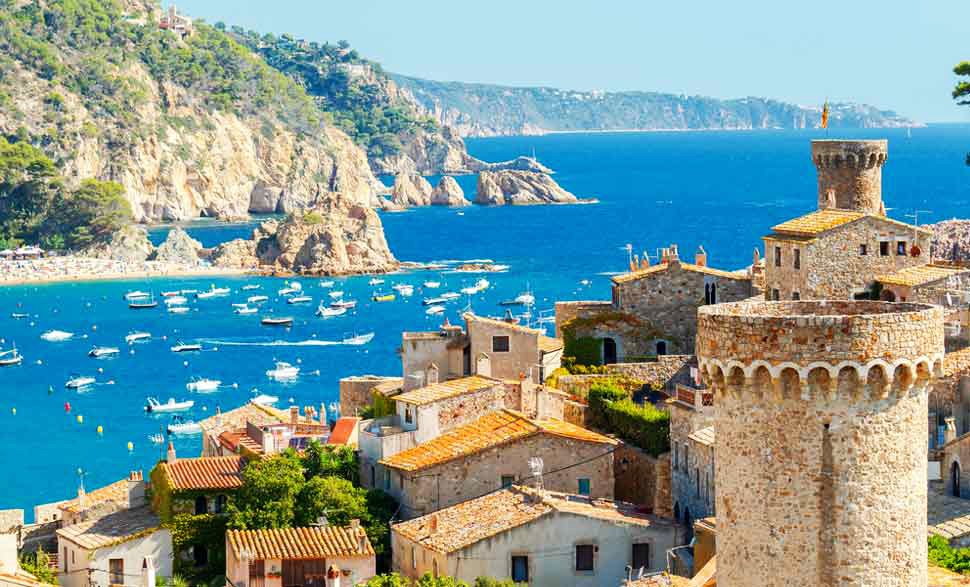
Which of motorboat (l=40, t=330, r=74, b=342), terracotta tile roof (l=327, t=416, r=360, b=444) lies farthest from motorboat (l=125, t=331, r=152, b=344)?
terracotta tile roof (l=327, t=416, r=360, b=444)

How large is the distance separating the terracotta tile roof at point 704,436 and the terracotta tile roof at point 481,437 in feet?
10.5

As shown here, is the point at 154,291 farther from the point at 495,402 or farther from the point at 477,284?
the point at 495,402

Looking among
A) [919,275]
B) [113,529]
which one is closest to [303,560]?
[113,529]

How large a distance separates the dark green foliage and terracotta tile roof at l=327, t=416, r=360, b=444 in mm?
5629

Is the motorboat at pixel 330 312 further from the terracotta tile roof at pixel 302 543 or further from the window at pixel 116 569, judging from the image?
Result: the terracotta tile roof at pixel 302 543

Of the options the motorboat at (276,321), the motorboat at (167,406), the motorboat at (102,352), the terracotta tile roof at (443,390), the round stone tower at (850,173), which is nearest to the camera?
the terracotta tile roof at (443,390)

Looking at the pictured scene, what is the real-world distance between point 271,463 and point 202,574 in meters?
2.82

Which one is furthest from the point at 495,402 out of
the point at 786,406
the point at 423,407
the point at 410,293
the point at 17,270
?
the point at 17,270

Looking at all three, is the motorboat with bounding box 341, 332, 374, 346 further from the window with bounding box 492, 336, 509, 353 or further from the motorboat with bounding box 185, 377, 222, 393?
the window with bounding box 492, 336, 509, 353

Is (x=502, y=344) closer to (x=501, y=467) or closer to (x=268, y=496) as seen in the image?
(x=501, y=467)

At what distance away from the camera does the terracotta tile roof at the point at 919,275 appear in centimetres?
4022

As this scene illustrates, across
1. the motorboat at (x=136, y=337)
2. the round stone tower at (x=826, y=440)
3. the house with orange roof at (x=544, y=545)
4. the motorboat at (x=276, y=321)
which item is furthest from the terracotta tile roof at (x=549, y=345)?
the motorboat at (x=276, y=321)

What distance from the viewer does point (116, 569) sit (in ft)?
131

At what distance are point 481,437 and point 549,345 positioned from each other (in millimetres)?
7809
